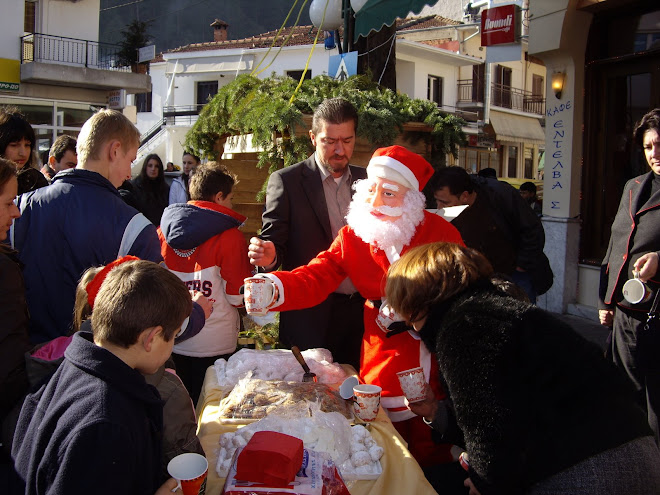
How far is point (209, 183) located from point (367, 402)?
193cm

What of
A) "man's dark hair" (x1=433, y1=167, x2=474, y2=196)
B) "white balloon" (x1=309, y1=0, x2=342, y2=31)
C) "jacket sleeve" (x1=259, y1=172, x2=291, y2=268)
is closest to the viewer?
"jacket sleeve" (x1=259, y1=172, x2=291, y2=268)

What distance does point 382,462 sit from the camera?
6.79 ft

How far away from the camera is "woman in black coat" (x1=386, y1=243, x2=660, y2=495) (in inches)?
67.2

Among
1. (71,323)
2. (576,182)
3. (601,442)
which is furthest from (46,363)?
(576,182)

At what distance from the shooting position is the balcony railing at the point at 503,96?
34.9 metres

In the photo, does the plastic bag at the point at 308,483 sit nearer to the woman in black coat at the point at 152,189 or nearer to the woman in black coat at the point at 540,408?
the woman in black coat at the point at 540,408

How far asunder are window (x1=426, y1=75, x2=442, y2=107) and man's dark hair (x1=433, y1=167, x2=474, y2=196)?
99.5ft

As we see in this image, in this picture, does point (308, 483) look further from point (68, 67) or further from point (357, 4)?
point (68, 67)

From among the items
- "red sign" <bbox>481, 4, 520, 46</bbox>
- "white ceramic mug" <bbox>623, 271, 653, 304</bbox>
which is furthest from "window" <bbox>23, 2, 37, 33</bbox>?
"white ceramic mug" <bbox>623, 271, 653, 304</bbox>

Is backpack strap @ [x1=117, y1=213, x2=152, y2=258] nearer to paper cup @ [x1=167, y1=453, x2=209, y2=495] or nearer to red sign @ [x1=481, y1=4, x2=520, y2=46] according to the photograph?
paper cup @ [x1=167, y1=453, x2=209, y2=495]

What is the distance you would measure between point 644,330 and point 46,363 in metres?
2.93

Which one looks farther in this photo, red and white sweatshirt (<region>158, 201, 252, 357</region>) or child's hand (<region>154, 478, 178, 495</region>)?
red and white sweatshirt (<region>158, 201, 252, 357</region>)

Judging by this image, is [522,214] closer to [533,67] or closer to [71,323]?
[71,323]

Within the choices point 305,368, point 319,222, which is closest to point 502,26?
Answer: point 319,222
